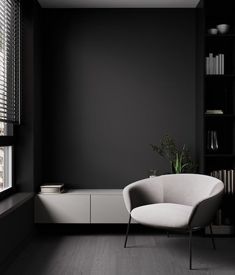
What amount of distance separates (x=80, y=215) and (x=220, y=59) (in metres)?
2.21

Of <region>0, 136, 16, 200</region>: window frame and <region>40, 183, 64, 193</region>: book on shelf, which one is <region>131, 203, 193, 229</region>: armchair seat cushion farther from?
<region>0, 136, 16, 200</region>: window frame

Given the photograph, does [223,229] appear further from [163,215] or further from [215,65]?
[215,65]

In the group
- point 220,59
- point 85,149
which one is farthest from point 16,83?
point 220,59

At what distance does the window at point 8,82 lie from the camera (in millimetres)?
3713

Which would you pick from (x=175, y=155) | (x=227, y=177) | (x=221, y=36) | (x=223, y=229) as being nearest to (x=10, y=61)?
(x=175, y=155)

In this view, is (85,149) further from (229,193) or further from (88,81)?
(229,193)

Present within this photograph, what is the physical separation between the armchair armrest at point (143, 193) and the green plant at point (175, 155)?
15.7 inches

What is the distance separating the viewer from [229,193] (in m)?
4.23

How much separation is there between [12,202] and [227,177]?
7.16 ft


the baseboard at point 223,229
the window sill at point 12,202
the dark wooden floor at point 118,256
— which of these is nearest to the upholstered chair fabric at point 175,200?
the dark wooden floor at point 118,256

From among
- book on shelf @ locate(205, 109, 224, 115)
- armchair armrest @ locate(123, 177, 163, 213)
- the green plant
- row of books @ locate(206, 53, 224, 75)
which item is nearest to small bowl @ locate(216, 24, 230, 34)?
row of books @ locate(206, 53, 224, 75)

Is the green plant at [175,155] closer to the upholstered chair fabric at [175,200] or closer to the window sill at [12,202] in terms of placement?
the upholstered chair fabric at [175,200]

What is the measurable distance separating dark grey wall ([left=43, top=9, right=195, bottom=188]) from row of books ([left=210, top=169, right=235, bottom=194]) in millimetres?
523

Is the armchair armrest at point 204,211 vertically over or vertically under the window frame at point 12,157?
under
